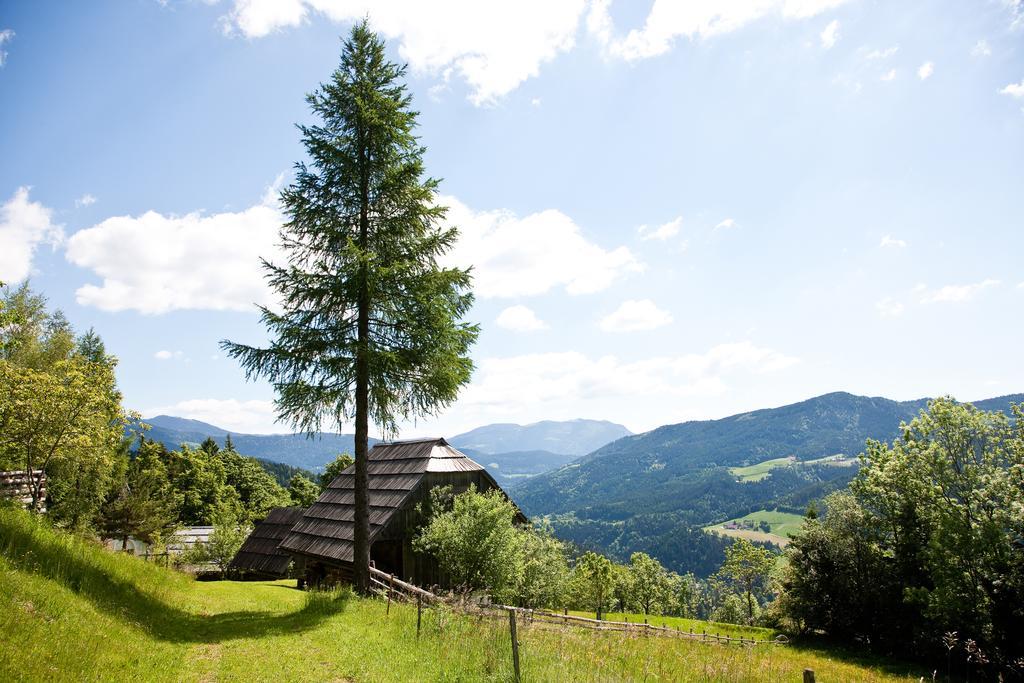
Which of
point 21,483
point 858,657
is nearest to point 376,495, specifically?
point 21,483

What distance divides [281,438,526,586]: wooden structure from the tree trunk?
4357mm

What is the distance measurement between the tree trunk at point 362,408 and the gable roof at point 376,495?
4.25 metres

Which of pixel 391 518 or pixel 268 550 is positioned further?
pixel 268 550

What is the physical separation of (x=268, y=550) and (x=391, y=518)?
27084 millimetres

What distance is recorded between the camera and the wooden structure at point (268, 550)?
39500 mm

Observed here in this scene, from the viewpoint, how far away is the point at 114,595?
10828mm

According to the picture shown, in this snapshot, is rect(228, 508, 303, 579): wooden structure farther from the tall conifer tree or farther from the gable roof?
the tall conifer tree

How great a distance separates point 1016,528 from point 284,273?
33.4m

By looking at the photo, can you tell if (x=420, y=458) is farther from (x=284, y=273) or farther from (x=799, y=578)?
(x=799, y=578)

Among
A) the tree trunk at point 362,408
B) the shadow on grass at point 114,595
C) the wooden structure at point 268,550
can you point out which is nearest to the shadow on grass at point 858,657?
the tree trunk at point 362,408

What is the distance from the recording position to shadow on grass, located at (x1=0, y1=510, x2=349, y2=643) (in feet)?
31.3

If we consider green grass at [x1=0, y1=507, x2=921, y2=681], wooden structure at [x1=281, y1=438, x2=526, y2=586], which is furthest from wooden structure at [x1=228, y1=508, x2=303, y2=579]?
green grass at [x1=0, y1=507, x2=921, y2=681]

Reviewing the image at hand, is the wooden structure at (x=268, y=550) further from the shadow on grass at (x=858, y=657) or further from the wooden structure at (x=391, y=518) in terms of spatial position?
the shadow on grass at (x=858, y=657)

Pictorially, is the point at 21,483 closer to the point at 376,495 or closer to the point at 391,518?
the point at 376,495
